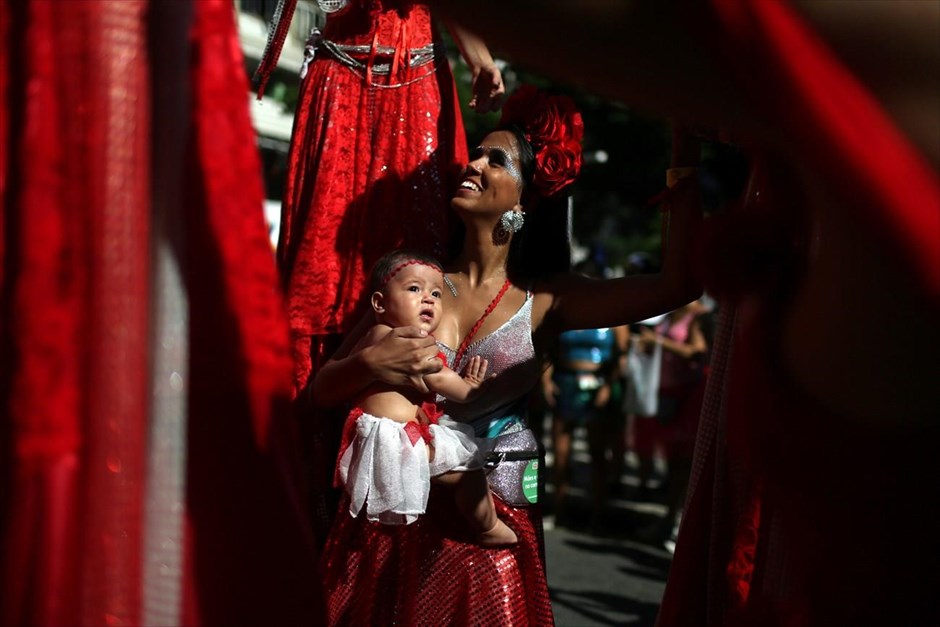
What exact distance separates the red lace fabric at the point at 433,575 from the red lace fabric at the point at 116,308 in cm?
124

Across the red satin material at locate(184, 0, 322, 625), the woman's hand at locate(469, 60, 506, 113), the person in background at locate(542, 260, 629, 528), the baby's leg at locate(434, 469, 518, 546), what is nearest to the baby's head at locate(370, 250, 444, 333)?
the baby's leg at locate(434, 469, 518, 546)

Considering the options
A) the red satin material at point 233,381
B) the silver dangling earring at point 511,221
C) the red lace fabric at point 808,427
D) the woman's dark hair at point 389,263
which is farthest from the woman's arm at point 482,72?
the red satin material at point 233,381

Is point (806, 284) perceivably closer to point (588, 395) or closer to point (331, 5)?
point (331, 5)

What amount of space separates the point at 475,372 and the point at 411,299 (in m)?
0.23

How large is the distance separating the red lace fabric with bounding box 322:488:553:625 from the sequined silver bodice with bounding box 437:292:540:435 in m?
0.21

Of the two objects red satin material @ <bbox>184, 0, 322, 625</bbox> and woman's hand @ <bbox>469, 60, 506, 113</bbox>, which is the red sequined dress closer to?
woman's hand @ <bbox>469, 60, 506, 113</bbox>

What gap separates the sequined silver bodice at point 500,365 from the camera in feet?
8.59

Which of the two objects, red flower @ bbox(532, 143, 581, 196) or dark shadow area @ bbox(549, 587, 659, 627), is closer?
red flower @ bbox(532, 143, 581, 196)

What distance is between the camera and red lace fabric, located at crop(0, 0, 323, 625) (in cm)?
121

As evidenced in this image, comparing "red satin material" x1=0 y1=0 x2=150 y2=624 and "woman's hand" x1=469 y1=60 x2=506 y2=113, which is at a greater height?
"woman's hand" x1=469 y1=60 x2=506 y2=113

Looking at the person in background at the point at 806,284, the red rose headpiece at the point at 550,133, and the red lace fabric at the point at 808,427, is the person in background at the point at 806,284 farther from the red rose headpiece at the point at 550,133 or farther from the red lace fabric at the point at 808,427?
the red rose headpiece at the point at 550,133

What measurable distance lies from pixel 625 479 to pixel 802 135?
899 centimetres

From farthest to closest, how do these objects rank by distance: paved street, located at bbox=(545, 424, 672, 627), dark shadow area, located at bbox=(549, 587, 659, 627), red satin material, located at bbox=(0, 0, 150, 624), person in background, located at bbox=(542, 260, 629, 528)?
person in background, located at bbox=(542, 260, 629, 528) < paved street, located at bbox=(545, 424, 672, 627) < dark shadow area, located at bbox=(549, 587, 659, 627) < red satin material, located at bbox=(0, 0, 150, 624)

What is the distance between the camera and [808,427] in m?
1.34
